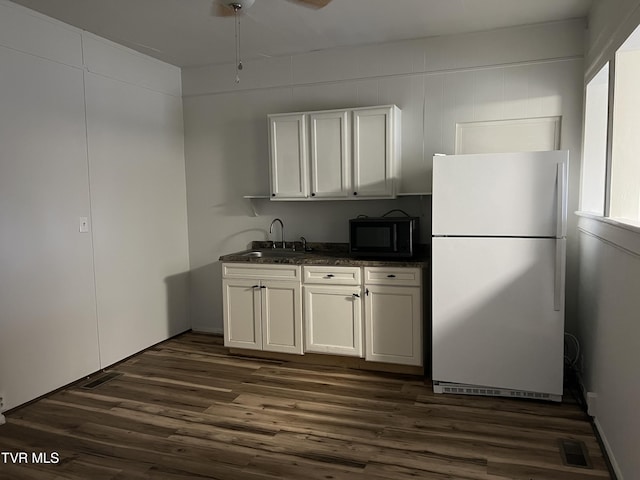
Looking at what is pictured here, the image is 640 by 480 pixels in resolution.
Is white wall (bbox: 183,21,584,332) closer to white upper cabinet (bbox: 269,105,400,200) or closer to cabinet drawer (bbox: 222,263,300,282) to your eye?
white upper cabinet (bbox: 269,105,400,200)

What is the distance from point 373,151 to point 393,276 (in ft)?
3.31

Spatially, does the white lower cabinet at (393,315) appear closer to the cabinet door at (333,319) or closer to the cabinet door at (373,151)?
the cabinet door at (333,319)

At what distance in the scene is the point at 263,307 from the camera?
12.9 feet

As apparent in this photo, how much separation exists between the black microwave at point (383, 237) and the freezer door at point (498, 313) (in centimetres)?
37

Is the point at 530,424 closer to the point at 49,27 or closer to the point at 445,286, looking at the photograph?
the point at 445,286

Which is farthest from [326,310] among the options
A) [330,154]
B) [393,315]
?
[330,154]

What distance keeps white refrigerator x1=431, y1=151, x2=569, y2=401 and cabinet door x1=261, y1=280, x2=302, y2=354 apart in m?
1.11

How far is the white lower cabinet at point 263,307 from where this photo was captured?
3.84 meters

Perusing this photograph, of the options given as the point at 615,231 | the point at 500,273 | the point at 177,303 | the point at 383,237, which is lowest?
the point at 177,303

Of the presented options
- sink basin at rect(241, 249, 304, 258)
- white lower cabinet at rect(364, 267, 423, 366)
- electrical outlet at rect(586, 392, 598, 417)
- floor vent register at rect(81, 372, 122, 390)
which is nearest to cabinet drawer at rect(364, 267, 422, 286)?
white lower cabinet at rect(364, 267, 423, 366)

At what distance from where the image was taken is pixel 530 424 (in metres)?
2.81

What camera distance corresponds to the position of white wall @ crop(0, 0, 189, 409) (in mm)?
3096

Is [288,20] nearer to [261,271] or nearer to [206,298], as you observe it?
[261,271]

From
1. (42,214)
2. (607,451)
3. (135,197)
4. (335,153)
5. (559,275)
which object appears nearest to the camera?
(607,451)
